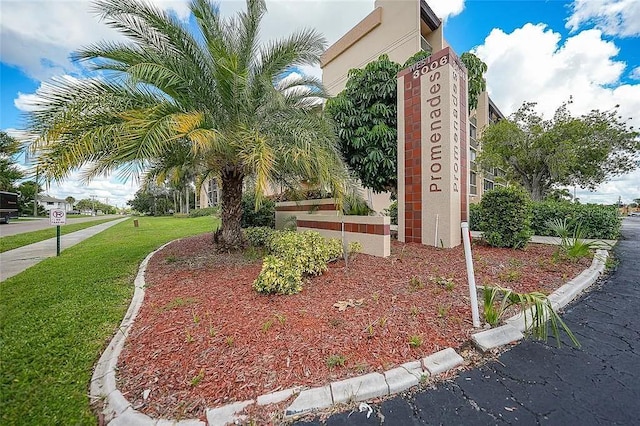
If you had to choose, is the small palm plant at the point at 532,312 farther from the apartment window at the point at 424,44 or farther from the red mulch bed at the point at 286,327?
the apartment window at the point at 424,44

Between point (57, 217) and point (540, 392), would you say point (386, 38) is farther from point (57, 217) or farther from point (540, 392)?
point (540, 392)

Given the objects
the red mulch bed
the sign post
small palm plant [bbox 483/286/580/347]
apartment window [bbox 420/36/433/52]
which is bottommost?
the red mulch bed

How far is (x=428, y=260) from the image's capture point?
594 centimetres

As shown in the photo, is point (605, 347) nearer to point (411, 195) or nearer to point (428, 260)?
point (428, 260)

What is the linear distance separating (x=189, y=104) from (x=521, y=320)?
7.12 meters

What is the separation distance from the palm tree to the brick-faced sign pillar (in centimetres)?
279

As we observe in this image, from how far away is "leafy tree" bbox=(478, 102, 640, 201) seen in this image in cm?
1477

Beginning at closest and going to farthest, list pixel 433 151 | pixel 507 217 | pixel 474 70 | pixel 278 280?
pixel 278 280 < pixel 507 217 < pixel 433 151 < pixel 474 70

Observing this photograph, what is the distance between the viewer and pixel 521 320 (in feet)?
10.4

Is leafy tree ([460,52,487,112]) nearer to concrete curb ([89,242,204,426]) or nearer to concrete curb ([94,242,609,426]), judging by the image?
concrete curb ([94,242,609,426])

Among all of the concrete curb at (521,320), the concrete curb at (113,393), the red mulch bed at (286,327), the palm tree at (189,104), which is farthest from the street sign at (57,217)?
the concrete curb at (521,320)

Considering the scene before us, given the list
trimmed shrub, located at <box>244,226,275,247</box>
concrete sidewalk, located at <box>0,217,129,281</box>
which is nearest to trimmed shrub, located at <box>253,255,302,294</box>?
trimmed shrub, located at <box>244,226,275,247</box>

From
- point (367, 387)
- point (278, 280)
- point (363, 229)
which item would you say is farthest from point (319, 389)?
point (363, 229)

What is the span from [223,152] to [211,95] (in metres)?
1.39
